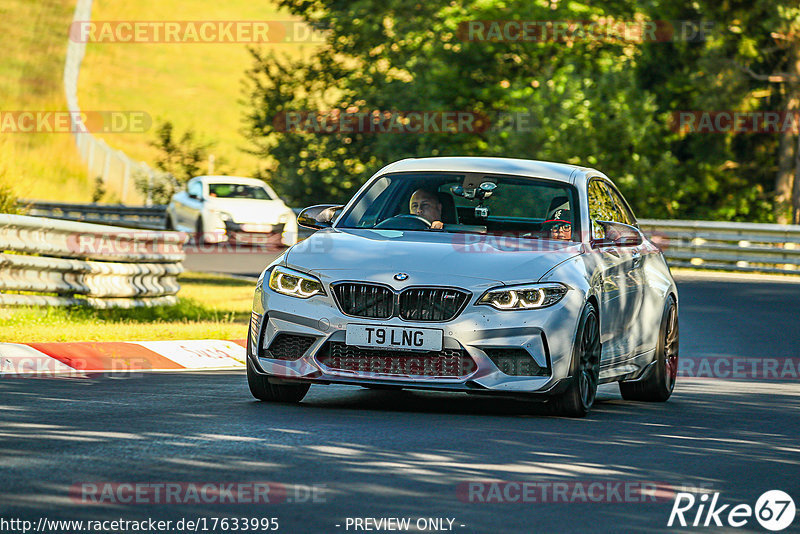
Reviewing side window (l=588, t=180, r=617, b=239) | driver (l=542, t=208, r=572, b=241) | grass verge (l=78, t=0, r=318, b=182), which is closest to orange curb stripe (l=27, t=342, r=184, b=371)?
driver (l=542, t=208, r=572, b=241)

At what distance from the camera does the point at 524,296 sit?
9.11 metres

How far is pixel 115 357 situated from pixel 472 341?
4.22 m

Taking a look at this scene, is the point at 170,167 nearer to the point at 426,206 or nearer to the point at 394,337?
the point at 426,206

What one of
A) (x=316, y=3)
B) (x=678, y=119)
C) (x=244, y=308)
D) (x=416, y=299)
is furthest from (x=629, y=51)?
(x=416, y=299)

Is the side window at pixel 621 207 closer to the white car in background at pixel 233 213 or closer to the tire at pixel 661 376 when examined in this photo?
the tire at pixel 661 376

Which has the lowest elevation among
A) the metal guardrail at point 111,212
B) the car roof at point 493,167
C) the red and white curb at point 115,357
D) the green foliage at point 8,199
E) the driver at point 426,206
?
the metal guardrail at point 111,212

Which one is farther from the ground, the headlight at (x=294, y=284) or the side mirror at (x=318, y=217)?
the side mirror at (x=318, y=217)

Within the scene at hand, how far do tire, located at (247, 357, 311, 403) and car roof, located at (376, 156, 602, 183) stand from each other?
182cm

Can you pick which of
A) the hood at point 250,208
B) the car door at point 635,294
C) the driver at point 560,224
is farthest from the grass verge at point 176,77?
the driver at point 560,224

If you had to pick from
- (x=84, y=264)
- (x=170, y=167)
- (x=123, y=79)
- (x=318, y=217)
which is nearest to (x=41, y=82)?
(x=123, y=79)

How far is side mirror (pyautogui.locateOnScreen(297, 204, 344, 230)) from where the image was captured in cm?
1050

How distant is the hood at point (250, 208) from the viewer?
31.8 m

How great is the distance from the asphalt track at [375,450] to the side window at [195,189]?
22.0m

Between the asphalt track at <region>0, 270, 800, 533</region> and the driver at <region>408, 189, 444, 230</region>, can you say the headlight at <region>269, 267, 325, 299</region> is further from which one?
the driver at <region>408, 189, 444, 230</region>
